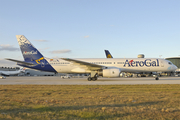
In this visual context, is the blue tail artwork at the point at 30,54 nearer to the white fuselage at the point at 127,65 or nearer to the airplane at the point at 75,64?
the airplane at the point at 75,64

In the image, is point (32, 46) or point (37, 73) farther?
point (37, 73)

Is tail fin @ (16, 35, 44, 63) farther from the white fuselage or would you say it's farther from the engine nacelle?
the engine nacelle

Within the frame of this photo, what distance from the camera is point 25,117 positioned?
5.81 m

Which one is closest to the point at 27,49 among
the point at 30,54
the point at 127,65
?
the point at 30,54

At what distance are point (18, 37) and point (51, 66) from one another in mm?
7542

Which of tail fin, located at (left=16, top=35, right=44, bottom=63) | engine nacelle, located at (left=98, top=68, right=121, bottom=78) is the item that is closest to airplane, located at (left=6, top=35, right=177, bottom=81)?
tail fin, located at (left=16, top=35, right=44, bottom=63)

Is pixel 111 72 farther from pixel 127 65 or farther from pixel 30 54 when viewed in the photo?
pixel 30 54

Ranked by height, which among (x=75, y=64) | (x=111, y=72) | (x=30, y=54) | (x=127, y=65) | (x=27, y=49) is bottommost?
(x=111, y=72)

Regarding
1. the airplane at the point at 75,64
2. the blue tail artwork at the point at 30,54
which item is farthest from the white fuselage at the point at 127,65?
the blue tail artwork at the point at 30,54

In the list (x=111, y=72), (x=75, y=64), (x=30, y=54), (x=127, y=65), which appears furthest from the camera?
(x=30, y=54)

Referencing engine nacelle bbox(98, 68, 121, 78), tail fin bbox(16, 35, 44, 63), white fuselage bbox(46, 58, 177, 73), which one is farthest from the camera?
tail fin bbox(16, 35, 44, 63)

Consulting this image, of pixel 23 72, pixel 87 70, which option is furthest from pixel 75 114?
pixel 23 72

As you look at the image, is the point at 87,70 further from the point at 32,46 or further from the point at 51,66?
the point at 32,46

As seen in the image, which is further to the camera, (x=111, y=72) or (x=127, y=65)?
(x=127, y=65)
